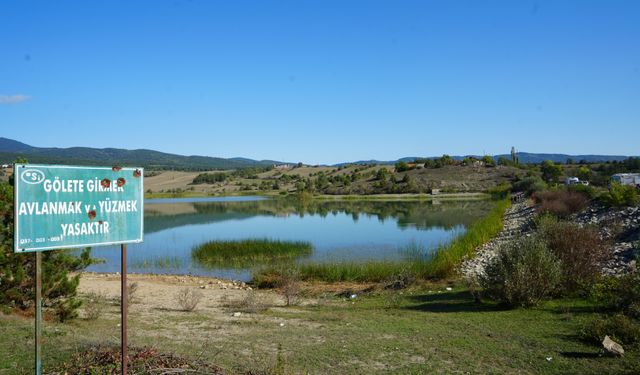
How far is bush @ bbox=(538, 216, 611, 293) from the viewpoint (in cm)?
1151

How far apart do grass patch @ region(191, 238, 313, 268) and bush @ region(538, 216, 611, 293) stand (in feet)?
41.5

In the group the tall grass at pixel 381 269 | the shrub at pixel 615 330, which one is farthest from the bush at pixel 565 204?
the shrub at pixel 615 330

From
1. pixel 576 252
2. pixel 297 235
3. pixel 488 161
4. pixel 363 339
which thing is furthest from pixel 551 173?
pixel 363 339

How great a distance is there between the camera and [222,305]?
12875 mm

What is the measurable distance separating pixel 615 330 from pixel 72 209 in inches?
277

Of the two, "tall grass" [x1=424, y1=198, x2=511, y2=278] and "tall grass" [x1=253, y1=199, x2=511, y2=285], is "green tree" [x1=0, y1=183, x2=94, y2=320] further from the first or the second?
"tall grass" [x1=424, y1=198, x2=511, y2=278]

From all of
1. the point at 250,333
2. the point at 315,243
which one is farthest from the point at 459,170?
the point at 250,333

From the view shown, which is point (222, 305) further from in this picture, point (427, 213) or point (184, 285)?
point (427, 213)

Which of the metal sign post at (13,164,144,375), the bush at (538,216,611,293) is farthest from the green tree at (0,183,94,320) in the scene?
the bush at (538,216,611,293)

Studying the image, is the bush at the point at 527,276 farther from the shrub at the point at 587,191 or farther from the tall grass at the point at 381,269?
the shrub at the point at 587,191

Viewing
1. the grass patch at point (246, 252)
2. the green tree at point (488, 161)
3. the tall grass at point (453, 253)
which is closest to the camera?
the tall grass at point (453, 253)

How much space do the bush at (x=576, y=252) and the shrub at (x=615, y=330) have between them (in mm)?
3250

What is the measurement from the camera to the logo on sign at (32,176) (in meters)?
4.32

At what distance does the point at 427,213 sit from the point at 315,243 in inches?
806
